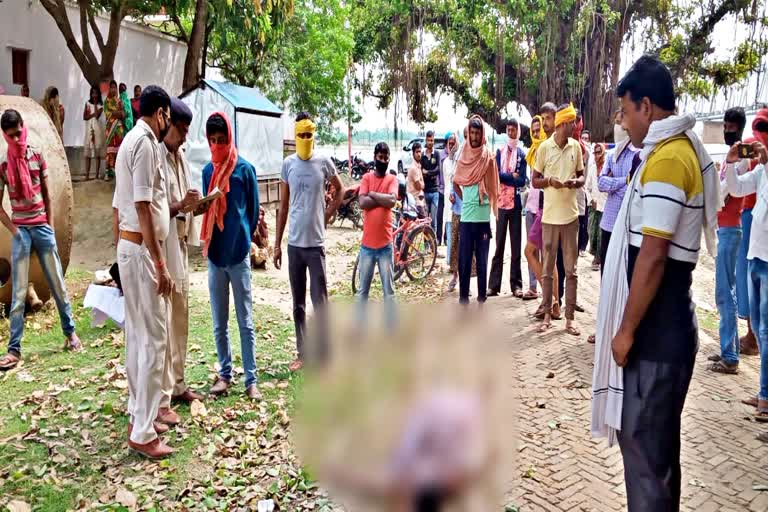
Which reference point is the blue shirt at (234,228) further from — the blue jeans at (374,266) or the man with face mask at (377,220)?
the man with face mask at (377,220)

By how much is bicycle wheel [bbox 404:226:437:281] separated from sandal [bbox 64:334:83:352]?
453cm

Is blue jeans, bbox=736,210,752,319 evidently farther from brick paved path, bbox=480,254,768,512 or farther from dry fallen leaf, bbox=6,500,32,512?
dry fallen leaf, bbox=6,500,32,512

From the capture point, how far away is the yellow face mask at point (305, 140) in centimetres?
515

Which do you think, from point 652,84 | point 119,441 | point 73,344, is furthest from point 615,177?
point 73,344

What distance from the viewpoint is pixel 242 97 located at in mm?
13508

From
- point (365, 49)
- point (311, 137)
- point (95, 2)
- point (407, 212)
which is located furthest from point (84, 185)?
point (365, 49)

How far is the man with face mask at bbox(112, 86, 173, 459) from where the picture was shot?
11.7ft

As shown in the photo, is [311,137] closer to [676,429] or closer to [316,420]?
[676,429]

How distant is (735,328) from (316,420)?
17.5 feet

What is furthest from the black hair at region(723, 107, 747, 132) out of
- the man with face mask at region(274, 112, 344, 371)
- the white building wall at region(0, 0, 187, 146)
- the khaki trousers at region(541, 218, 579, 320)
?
the white building wall at region(0, 0, 187, 146)

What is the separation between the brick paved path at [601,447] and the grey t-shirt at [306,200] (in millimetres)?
2054

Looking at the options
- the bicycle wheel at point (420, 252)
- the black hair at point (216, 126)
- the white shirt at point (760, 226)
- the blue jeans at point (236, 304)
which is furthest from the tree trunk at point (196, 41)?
the white shirt at point (760, 226)

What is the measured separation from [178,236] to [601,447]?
322 centimetres

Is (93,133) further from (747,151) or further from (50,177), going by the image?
(747,151)
